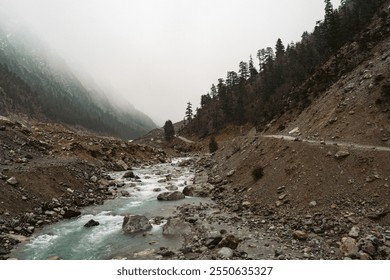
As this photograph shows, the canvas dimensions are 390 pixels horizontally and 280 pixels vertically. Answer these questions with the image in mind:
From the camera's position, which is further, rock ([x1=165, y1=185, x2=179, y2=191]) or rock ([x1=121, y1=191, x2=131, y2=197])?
rock ([x1=165, y1=185, x2=179, y2=191])

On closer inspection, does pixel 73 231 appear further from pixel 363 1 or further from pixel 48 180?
pixel 363 1

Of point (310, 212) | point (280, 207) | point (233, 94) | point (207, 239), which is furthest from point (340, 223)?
point (233, 94)

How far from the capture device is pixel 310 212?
22.2 meters

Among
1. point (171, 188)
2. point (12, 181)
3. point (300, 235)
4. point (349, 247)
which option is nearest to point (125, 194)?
point (171, 188)

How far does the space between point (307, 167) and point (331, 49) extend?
50.9 meters

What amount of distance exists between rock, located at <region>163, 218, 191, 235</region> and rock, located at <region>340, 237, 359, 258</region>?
9.97 m

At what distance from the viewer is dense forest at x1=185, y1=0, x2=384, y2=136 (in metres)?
57.8

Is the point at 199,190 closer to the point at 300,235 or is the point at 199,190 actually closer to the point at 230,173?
the point at 230,173

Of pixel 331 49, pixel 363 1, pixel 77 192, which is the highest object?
pixel 363 1

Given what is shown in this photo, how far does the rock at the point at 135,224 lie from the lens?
2345 centimetres

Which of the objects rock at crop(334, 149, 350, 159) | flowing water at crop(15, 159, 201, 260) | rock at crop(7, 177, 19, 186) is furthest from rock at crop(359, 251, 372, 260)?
rock at crop(7, 177, 19, 186)

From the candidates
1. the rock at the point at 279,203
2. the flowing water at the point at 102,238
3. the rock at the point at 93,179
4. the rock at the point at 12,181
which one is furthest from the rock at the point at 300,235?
the rock at the point at 93,179

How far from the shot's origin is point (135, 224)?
23812 millimetres

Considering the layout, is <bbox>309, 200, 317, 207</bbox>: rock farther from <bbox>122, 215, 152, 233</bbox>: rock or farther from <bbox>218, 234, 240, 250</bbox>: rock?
<bbox>122, 215, 152, 233</bbox>: rock
